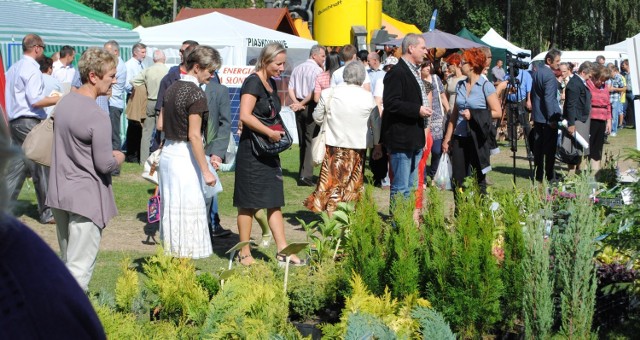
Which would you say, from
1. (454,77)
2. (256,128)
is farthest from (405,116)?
(454,77)

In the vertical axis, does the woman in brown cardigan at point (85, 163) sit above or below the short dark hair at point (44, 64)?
below

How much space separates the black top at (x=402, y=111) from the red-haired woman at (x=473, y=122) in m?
0.56

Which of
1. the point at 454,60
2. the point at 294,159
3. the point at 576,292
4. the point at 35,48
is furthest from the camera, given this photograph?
the point at 294,159

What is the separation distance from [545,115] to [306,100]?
11.3ft

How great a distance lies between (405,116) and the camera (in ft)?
28.1

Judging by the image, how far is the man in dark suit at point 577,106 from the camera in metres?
12.9

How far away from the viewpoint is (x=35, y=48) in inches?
386

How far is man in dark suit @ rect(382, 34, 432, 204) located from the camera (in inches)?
336

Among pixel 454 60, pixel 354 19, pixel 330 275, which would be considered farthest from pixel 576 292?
pixel 354 19

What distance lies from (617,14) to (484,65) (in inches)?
1723

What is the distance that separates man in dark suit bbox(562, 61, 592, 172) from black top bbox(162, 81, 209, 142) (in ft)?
24.1

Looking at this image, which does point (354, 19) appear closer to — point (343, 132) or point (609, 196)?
point (343, 132)

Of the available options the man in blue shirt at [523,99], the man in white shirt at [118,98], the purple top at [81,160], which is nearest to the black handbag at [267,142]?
the purple top at [81,160]

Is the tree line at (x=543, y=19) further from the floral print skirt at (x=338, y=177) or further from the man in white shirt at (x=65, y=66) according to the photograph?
the floral print skirt at (x=338, y=177)
